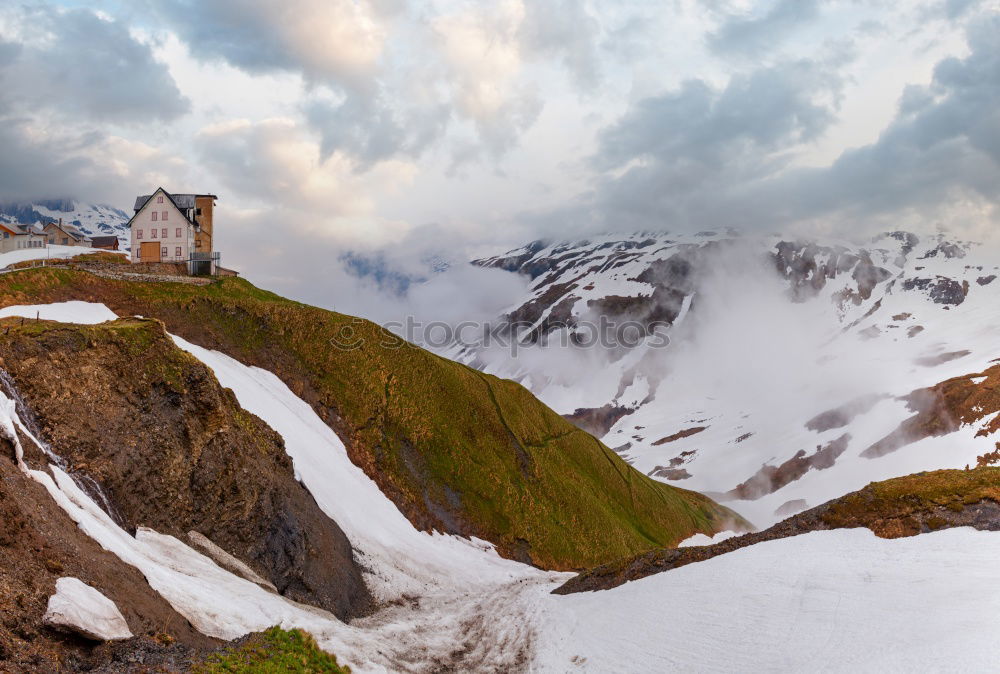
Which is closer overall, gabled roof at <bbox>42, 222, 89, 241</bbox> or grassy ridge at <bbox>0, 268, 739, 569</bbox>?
grassy ridge at <bbox>0, 268, 739, 569</bbox>

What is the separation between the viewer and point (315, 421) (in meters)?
50.4

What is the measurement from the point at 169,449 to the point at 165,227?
60.6 m

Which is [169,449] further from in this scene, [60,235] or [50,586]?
[60,235]

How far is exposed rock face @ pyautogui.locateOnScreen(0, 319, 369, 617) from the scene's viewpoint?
26.6m

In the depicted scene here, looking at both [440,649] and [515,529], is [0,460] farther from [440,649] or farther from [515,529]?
[515,529]

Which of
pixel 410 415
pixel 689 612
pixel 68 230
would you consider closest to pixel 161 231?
pixel 410 415

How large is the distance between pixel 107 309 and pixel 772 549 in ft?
158

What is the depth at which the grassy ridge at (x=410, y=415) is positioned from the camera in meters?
50.9

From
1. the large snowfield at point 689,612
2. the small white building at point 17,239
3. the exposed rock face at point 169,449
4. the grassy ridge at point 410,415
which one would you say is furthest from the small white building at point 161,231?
the small white building at point 17,239

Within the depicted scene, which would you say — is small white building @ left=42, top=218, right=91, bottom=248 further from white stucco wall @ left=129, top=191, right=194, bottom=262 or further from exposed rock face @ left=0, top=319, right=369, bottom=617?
exposed rock face @ left=0, top=319, right=369, bottom=617

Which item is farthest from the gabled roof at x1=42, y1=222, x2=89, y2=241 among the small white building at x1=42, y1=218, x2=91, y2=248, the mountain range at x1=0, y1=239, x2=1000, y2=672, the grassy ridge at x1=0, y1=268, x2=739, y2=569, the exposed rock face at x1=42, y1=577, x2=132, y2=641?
the exposed rock face at x1=42, y1=577, x2=132, y2=641

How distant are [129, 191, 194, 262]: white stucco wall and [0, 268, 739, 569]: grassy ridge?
2210 cm

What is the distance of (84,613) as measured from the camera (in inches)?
631

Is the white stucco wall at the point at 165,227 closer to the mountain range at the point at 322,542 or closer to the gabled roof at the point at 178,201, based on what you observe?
the gabled roof at the point at 178,201
